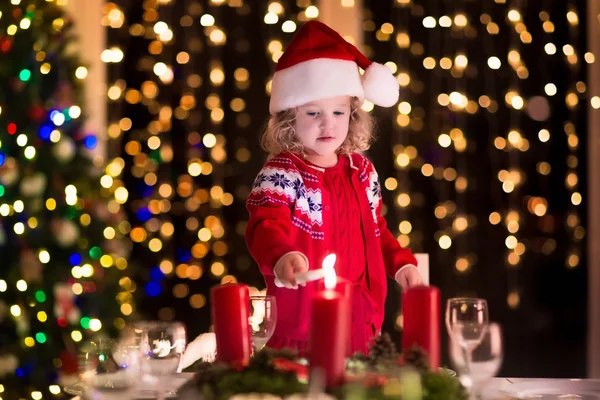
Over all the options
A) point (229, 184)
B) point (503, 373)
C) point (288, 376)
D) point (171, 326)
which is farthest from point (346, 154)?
point (503, 373)

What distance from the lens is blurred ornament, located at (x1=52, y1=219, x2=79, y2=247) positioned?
3.13 m

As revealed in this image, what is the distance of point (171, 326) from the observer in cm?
133

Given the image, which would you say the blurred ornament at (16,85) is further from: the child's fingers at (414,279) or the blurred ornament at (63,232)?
the child's fingers at (414,279)

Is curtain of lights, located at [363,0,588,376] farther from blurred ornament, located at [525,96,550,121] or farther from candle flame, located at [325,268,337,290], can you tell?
candle flame, located at [325,268,337,290]

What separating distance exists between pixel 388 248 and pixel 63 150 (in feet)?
5.29

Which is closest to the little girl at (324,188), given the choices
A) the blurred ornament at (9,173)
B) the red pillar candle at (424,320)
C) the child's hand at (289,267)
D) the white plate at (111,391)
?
the child's hand at (289,267)

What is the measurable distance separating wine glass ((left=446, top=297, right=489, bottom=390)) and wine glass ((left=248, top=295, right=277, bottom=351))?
12.3 inches

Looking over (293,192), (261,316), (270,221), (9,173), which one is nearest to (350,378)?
(261,316)

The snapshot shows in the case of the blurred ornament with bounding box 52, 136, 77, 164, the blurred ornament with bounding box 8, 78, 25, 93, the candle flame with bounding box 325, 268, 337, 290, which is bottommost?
the candle flame with bounding box 325, 268, 337, 290

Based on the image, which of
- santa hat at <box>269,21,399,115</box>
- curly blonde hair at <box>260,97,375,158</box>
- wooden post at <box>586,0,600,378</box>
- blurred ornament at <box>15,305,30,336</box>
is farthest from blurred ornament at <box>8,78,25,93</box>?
wooden post at <box>586,0,600,378</box>

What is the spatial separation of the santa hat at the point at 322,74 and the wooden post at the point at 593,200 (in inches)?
88.4

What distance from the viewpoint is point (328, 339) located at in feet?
3.70

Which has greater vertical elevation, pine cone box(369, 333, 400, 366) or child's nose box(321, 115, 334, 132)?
child's nose box(321, 115, 334, 132)

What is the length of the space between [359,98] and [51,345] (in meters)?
1.69
